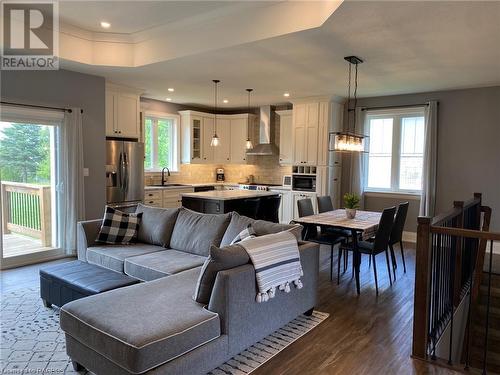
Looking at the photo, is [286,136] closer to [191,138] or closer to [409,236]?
[191,138]

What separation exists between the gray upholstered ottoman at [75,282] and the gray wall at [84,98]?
2.24m

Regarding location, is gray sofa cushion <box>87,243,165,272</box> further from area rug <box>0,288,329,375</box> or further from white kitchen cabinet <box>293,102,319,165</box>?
white kitchen cabinet <box>293,102,319,165</box>

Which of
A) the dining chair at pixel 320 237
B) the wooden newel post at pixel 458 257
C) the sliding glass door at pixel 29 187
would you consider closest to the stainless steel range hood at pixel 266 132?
the dining chair at pixel 320 237

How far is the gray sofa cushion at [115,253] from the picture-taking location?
371 centimetres

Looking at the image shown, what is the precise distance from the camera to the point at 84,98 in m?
5.41

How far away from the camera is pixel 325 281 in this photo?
4.44 metres

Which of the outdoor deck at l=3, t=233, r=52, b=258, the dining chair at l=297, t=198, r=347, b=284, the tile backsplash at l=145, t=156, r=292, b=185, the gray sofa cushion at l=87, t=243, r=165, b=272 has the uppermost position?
the tile backsplash at l=145, t=156, r=292, b=185

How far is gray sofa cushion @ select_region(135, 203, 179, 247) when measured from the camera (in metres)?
4.17

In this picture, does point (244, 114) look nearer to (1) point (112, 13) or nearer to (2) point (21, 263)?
(1) point (112, 13)

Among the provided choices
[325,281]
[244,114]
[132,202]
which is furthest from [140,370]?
[244,114]

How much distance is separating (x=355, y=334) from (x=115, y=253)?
8.26 feet

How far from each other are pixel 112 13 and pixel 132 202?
3.08 metres

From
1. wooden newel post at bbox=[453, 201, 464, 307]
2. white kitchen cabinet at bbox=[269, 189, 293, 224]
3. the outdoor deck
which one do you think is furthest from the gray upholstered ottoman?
white kitchen cabinet at bbox=[269, 189, 293, 224]

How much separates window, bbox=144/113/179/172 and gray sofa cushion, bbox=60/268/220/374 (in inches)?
210
